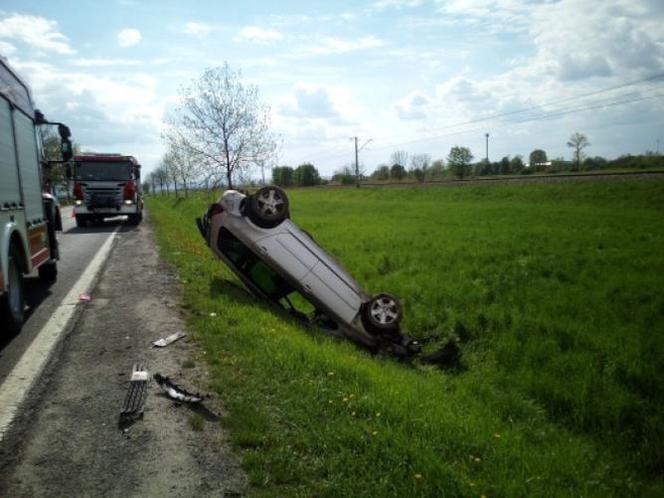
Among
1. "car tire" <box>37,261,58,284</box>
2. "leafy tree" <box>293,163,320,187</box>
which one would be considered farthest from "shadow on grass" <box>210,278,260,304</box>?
"leafy tree" <box>293,163,320,187</box>

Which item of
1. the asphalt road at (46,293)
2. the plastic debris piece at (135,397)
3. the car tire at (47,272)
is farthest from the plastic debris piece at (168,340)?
the car tire at (47,272)

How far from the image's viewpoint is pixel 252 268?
790 cm

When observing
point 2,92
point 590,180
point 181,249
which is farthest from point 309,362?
point 590,180

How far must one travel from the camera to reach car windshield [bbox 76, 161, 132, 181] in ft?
66.1

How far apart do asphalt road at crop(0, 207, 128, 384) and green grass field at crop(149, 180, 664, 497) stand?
1.74m

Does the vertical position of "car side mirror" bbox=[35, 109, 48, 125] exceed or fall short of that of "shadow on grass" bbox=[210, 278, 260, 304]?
it exceeds it

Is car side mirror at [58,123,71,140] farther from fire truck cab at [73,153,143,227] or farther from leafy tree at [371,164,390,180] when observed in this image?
leafy tree at [371,164,390,180]

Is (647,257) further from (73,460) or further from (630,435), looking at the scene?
(73,460)

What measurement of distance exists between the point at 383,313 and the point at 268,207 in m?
2.27

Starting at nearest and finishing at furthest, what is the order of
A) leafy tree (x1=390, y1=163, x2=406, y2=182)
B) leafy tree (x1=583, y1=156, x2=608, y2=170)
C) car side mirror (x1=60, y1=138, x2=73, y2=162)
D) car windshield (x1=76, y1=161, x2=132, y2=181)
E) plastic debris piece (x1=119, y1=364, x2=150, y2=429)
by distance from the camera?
plastic debris piece (x1=119, y1=364, x2=150, y2=429)
car side mirror (x1=60, y1=138, x2=73, y2=162)
car windshield (x1=76, y1=161, x2=132, y2=181)
leafy tree (x1=583, y1=156, x2=608, y2=170)
leafy tree (x1=390, y1=163, x2=406, y2=182)

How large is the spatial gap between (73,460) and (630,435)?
4979mm

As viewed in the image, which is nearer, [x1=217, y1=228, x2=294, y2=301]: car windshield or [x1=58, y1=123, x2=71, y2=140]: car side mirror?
[x1=217, y1=228, x2=294, y2=301]: car windshield

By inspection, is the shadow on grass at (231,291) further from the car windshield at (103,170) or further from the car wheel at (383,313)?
the car windshield at (103,170)

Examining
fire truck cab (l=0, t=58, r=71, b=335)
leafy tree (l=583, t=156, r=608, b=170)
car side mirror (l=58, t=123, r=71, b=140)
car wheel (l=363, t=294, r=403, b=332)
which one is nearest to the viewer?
fire truck cab (l=0, t=58, r=71, b=335)
